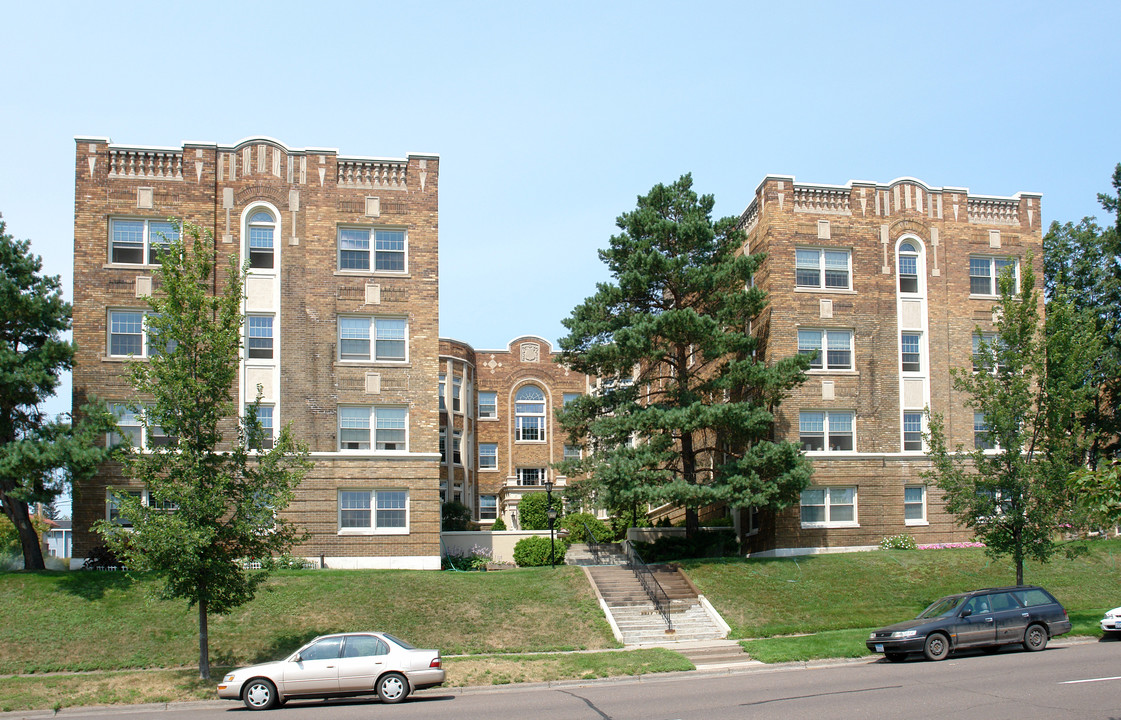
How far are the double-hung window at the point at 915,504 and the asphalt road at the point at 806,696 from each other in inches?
538

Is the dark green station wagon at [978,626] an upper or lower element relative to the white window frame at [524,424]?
lower

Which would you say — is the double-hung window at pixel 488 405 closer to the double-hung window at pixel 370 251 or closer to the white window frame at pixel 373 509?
the double-hung window at pixel 370 251

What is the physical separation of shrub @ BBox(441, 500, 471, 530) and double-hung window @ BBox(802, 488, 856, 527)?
16.0 meters

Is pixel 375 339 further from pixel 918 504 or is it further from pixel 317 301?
pixel 918 504

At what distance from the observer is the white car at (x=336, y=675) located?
61.4 ft

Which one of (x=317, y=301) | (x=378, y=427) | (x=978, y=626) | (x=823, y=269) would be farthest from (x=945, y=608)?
(x=317, y=301)

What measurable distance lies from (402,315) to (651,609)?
13228mm

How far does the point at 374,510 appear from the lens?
33.6m

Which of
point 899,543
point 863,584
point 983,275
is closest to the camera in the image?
point 863,584

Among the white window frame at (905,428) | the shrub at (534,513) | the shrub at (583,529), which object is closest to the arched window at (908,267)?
the white window frame at (905,428)

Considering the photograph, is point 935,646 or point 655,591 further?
point 655,591

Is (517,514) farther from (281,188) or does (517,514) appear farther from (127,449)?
(127,449)

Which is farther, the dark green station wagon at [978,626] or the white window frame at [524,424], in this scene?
the white window frame at [524,424]

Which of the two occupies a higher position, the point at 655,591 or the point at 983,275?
the point at 983,275
